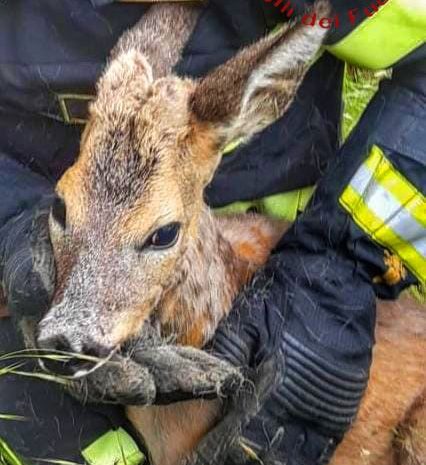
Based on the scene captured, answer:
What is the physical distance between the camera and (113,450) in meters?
4.92

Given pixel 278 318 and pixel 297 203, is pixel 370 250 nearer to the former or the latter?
pixel 278 318

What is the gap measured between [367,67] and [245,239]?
2.39 ft

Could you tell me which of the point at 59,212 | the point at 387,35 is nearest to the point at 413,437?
the point at 387,35

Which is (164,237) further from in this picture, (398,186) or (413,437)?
(413,437)

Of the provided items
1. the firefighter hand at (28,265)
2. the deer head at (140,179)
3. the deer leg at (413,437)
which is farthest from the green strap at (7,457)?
the deer leg at (413,437)

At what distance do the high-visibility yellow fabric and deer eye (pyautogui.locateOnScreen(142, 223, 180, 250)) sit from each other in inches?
25.9

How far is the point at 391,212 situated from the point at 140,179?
0.90 m

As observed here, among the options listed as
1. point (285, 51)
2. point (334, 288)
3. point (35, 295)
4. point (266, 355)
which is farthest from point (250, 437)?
point (285, 51)

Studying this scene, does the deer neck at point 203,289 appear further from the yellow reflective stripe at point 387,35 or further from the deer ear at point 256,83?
the yellow reflective stripe at point 387,35

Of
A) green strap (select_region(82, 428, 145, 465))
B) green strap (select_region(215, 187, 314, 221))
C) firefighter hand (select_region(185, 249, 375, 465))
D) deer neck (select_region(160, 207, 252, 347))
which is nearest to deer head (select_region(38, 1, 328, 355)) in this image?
deer neck (select_region(160, 207, 252, 347))

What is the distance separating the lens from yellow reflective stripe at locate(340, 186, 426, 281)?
436cm

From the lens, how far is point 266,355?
13.8 ft

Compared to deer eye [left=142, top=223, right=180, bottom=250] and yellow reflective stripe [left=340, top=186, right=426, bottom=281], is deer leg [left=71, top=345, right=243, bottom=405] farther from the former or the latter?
yellow reflective stripe [left=340, top=186, right=426, bottom=281]

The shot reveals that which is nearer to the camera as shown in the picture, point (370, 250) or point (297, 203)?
point (370, 250)
